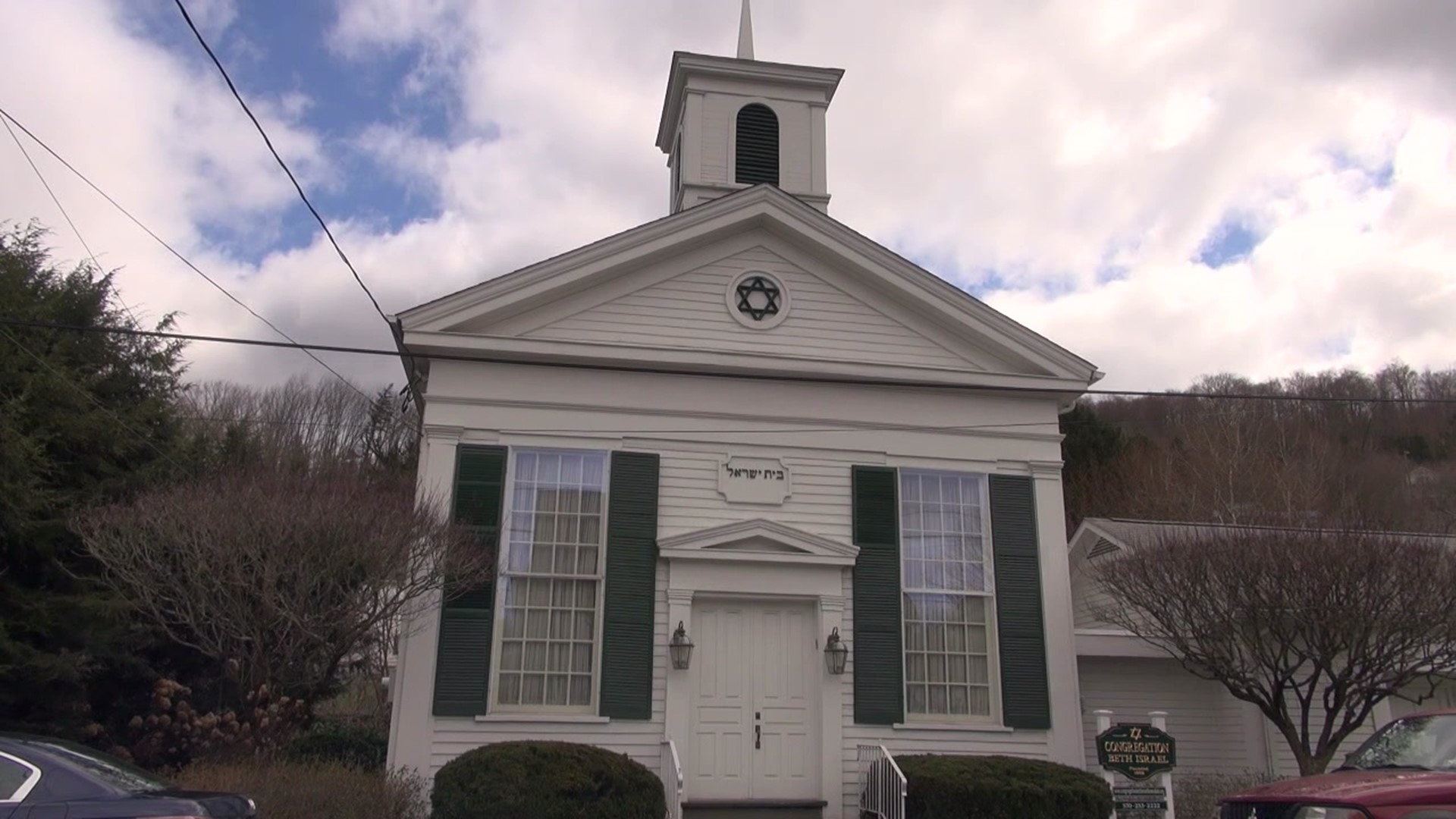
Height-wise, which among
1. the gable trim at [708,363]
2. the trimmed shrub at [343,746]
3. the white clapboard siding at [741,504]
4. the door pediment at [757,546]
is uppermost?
the gable trim at [708,363]

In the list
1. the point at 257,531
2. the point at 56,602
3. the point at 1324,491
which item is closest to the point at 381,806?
the point at 257,531

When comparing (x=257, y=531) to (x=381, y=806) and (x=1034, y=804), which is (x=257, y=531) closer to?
(x=381, y=806)

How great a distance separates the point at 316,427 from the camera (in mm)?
42688

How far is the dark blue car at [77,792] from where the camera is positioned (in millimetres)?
6457

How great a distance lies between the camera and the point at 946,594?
1398cm

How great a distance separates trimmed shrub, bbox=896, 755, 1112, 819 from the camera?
36.7 ft

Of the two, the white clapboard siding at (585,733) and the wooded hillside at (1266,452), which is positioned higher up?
the wooded hillside at (1266,452)

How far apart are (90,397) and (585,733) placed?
758 centimetres

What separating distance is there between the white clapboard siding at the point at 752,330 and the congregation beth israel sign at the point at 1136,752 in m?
5.18

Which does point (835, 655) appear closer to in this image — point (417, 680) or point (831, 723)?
point (831, 723)

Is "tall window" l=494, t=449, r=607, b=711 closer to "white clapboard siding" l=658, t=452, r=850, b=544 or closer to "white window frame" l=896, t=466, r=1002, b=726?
"white clapboard siding" l=658, t=452, r=850, b=544

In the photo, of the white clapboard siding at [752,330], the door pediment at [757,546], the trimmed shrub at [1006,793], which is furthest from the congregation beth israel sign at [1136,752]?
the white clapboard siding at [752,330]

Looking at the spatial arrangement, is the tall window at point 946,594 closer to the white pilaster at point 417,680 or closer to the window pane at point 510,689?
the window pane at point 510,689

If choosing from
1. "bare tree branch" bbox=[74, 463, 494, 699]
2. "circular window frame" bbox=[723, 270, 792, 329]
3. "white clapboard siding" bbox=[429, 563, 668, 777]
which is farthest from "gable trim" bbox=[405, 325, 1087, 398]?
"white clapboard siding" bbox=[429, 563, 668, 777]
